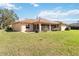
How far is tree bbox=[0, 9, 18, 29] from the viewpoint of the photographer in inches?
3258

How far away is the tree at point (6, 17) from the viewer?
82.8m

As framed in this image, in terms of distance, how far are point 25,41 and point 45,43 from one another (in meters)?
0.26

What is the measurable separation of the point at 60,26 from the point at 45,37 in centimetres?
25

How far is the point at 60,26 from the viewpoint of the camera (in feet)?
271

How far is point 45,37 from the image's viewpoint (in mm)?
82812

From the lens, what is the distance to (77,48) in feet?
271

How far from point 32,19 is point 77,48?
69 centimetres

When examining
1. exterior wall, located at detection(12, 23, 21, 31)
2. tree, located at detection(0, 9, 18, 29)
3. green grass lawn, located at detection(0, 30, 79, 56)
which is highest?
tree, located at detection(0, 9, 18, 29)

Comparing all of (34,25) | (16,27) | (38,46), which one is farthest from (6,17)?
(38,46)

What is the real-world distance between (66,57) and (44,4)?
0.74 meters

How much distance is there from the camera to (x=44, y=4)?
8269 cm

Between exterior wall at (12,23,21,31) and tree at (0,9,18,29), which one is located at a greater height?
tree at (0,9,18,29)

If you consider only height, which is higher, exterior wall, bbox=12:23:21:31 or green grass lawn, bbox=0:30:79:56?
exterior wall, bbox=12:23:21:31

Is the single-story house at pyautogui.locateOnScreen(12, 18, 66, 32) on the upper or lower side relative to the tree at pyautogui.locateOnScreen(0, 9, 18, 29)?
lower
